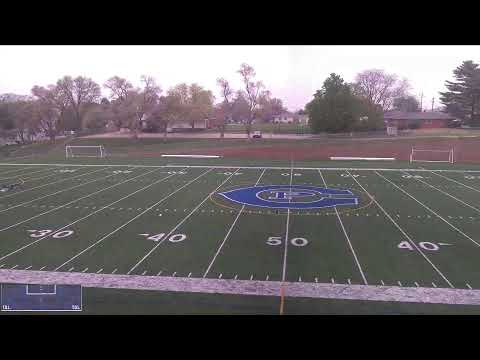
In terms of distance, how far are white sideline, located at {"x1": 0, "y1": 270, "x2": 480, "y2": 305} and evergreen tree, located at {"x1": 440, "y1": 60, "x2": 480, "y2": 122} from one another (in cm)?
1646

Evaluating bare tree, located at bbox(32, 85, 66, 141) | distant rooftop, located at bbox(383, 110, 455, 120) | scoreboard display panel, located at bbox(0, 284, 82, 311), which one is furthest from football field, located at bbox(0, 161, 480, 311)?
distant rooftop, located at bbox(383, 110, 455, 120)

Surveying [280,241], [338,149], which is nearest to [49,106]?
[338,149]

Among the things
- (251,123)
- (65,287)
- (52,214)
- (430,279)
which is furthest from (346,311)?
(251,123)

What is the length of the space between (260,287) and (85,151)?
18.2 meters

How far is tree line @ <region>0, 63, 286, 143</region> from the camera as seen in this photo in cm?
2009

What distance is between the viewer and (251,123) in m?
20.8

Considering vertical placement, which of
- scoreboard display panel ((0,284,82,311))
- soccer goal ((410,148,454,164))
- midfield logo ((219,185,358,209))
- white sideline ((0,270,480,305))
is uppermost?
soccer goal ((410,148,454,164))

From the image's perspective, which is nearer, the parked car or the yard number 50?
the yard number 50

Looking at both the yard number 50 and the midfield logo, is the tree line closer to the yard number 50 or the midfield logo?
the midfield logo

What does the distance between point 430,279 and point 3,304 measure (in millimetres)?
4280

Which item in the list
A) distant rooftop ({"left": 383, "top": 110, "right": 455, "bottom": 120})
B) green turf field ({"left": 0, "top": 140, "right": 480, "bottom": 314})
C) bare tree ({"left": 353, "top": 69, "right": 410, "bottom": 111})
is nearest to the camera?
green turf field ({"left": 0, "top": 140, "right": 480, "bottom": 314})

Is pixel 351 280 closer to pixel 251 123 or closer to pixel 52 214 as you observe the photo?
pixel 52 214

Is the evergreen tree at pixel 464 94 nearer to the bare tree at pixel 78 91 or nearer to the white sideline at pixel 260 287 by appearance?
the bare tree at pixel 78 91

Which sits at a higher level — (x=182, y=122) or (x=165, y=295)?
(x=182, y=122)
